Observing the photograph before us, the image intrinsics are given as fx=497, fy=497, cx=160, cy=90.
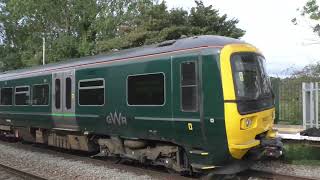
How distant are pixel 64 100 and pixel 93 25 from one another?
21653mm

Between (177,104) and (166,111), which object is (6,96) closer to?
(166,111)

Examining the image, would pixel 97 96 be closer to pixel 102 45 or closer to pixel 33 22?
pixel 102 45

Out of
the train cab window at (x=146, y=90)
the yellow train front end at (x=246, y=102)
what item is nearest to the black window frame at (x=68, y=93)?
the train cab window at (x=146, y=90)

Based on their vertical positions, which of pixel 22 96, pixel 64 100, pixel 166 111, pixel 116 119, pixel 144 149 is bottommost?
pixel 144 149

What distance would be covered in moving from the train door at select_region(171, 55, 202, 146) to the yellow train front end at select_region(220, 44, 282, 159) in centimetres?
64

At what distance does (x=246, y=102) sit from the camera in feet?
31.6

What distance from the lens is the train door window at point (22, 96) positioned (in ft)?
57.0

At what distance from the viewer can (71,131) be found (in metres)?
14.6

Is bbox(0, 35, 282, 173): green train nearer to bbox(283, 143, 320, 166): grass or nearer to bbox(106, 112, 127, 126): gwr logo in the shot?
bbox(106, 112, 127, 126): gwr logo

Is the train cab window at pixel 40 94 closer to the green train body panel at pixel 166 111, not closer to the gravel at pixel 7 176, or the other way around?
the green train body panel at pixel 166 111

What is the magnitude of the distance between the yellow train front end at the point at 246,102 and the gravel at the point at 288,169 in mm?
1140

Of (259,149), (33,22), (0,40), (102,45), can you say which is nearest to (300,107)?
(259,149)

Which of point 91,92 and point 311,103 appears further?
point 311,103

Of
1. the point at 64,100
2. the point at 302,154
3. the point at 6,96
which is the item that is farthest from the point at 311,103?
the point at 6,96
